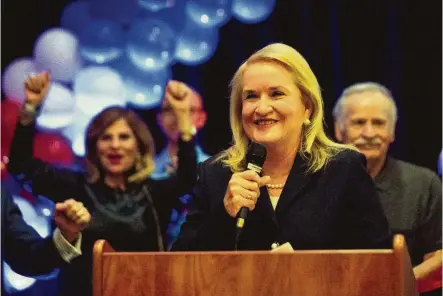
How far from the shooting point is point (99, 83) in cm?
414

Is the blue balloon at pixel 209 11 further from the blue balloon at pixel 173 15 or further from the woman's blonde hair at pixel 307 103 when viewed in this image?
the woman's blonde hair at pixel 307 103

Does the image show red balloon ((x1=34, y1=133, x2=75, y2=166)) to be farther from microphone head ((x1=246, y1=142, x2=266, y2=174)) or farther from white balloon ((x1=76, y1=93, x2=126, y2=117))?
microphone head ((x1=246, y1=142, x2=266, y2=174))

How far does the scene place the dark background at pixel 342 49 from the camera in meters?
4.52

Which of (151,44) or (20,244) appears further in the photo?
(151,44)

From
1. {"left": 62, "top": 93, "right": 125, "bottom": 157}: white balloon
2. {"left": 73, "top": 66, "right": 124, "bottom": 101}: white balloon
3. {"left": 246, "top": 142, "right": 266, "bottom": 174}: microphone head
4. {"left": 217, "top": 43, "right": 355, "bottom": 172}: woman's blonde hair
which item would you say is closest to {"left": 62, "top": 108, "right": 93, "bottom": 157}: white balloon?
{"left": 62, "top": 93, "right": 125, "bottom": 157}: white balloon

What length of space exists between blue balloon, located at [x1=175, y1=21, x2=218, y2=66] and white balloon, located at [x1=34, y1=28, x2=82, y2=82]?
0.53 m

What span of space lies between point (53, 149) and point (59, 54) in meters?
0.47

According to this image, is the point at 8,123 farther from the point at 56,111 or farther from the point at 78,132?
the point at 78,132

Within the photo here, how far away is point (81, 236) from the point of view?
9.68 ft

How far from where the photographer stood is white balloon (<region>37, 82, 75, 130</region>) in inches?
159

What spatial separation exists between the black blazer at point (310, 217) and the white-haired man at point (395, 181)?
1054mm

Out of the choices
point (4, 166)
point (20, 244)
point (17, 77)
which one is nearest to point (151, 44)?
point (17, 77)

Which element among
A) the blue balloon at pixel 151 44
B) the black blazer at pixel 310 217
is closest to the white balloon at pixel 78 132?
the blue balloon at pixel 151 44

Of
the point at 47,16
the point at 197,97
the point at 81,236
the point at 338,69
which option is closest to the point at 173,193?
the point at 81,236
